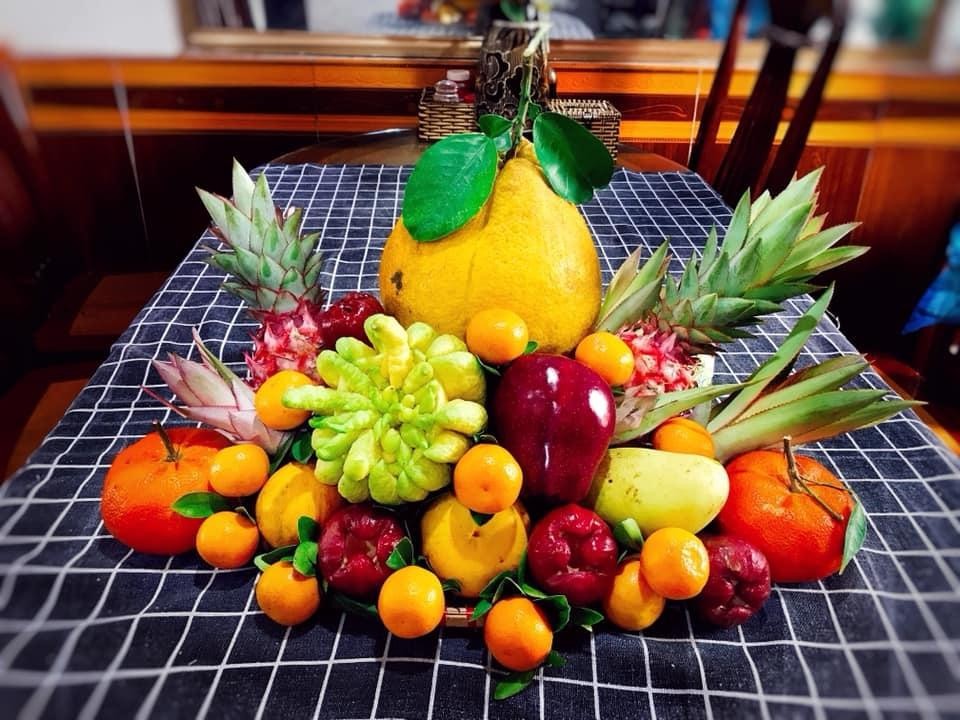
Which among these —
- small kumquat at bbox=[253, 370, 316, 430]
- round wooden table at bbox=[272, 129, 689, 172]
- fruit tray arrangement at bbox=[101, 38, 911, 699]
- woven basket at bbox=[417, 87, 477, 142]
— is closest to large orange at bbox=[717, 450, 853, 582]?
fruit tray arrangement at bbox=[101, 38, 911, 699]

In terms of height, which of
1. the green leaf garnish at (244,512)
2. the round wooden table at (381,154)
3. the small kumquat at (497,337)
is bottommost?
the round wooden table at (381,154)

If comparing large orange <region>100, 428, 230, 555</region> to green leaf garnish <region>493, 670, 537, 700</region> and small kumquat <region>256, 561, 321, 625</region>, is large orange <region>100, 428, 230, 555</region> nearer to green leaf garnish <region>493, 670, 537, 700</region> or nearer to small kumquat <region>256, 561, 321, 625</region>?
small kumquat <region>256, 561, 321, 625</region>

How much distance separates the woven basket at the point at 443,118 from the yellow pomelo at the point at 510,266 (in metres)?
1.16

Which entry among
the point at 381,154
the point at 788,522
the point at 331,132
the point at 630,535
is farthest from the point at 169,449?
the point at 331,132

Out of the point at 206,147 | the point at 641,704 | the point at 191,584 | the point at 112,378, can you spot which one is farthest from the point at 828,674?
the point at 206,147

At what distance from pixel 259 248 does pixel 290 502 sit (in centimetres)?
27

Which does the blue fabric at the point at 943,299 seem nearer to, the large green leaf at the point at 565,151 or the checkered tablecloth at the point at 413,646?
the checkered tablecloth at the point at 413,646

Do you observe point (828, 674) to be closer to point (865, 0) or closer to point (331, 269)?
point (865, 0)

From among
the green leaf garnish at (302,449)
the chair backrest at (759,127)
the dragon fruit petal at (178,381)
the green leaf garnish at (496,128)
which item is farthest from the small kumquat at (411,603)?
the chair backrest at (759,127)

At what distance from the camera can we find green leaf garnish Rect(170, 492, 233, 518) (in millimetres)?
518

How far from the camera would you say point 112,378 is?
31.9 inches

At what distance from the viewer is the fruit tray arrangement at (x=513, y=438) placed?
0.47 m

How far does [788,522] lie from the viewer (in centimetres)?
51

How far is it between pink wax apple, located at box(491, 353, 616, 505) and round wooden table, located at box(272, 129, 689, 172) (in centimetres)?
115
